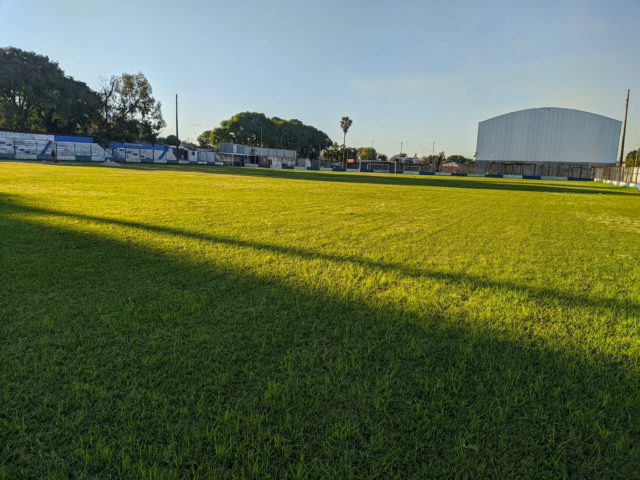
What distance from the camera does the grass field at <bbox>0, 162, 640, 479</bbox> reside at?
1.67 meters

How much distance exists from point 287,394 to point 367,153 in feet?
428

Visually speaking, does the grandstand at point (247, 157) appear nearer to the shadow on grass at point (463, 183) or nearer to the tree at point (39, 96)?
the tree at point (39, 96)

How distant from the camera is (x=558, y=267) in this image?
4953 mm

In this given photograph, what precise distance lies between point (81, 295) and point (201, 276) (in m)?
1.09

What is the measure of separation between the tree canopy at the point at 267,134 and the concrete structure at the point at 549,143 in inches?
2034

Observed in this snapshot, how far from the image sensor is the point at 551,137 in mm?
67562

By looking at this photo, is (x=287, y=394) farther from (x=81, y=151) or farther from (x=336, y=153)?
(x=336, y=153)

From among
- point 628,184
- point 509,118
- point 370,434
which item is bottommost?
point 370,434

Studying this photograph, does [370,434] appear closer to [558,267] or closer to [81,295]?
[81,295]

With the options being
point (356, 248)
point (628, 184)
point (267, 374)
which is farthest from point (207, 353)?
point (628, 184)

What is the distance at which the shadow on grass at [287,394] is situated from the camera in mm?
1639

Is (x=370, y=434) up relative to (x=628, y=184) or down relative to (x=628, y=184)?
down

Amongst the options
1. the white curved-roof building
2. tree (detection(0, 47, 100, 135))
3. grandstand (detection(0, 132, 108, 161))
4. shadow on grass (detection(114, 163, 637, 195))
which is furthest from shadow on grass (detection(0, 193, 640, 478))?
the white curved-roof building

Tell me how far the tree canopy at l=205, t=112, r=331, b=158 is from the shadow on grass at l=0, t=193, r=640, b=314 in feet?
312
